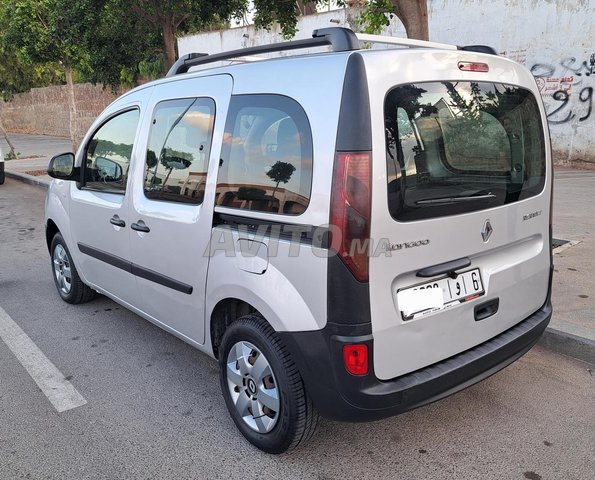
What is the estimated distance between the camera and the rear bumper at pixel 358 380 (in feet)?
6.82

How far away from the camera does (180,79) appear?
3045 millimetres

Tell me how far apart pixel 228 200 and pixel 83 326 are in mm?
2330

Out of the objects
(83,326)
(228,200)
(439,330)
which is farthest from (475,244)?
(83,326)

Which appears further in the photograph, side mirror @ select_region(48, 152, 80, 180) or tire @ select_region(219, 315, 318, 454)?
side mirror @ select_region(48, 152, 80, 180)

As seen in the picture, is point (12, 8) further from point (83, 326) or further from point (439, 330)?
point (439, 330)

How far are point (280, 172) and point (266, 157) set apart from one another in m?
0.14

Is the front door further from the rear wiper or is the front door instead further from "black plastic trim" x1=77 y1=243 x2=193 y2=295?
the rear wiper

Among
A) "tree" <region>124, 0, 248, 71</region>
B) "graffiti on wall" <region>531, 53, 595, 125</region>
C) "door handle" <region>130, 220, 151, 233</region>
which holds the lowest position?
"door handle" <region>130, 220, 151, 233</region>

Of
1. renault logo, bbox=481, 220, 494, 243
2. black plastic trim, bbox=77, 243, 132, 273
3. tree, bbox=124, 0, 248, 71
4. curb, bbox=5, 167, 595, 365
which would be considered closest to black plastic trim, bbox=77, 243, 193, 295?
black plastic trim, bbox=77, 243, 132, 273

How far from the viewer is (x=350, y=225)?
2.00 meters

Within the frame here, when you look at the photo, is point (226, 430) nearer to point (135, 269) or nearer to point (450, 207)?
point (135, 269)

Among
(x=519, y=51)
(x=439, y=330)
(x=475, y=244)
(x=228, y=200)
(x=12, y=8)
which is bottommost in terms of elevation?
(x=439, y=330)

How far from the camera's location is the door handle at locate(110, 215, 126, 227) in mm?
3367

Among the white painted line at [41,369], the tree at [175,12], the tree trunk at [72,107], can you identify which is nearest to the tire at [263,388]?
the white painted line at [41,369]
